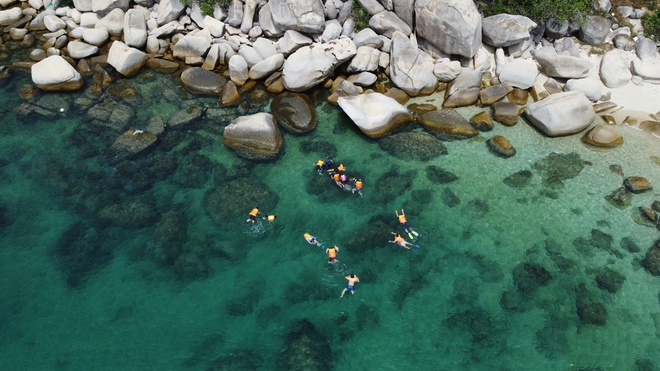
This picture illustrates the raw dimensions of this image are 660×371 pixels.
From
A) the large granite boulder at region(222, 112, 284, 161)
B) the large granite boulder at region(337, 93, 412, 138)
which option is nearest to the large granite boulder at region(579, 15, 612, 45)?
the large granite boulder at region(337, 93, 412, 138)

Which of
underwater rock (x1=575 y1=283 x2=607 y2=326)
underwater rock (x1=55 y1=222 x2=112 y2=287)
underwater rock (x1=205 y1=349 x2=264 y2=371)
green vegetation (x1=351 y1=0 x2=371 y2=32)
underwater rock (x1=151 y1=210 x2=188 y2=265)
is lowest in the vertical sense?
underwater rock (x1=205 y1=349 x2=264 y2=371)

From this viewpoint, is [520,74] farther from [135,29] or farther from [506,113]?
[135,29]

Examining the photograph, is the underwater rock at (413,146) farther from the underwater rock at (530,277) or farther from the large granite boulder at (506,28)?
the large granite boulder at (506,28)

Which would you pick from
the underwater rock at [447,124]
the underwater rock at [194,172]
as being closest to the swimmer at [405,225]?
the underwater rock at [447,124]

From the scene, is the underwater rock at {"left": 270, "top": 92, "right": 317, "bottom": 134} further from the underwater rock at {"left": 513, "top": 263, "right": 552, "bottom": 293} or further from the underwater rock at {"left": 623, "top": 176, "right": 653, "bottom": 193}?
the underwater rock at {"left": 623, "top": 176, "right": 653, "bottom": 193}

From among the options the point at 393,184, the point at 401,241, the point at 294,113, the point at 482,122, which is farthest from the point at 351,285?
the point at 482,122

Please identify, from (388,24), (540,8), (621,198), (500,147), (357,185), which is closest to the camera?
(357,185)
